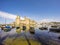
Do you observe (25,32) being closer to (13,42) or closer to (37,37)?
(37,37)

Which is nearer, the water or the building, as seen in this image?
the building

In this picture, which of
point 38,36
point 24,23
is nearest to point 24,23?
point 24,23

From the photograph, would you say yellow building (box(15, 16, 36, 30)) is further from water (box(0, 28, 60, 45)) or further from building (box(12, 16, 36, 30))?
water (box(0, 28, 60, 45))

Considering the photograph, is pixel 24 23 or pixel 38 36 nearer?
pixel 24 23

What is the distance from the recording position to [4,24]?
460 centimetres

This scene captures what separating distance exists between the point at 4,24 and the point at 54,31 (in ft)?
8.95

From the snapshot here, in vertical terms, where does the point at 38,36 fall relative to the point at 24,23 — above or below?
below

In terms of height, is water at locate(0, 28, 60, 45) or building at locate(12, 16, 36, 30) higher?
building at locate(12, 16, 36, 30)

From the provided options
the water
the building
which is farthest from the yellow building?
the water

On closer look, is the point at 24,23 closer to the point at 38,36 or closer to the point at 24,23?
the point at 24,23

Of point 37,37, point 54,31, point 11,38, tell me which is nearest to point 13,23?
point 11,38

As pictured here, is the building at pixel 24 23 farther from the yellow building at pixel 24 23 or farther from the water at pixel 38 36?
the water at pixel 38 36

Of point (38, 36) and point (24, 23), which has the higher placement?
point (24, 23)

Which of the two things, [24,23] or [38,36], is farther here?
[38,36]
